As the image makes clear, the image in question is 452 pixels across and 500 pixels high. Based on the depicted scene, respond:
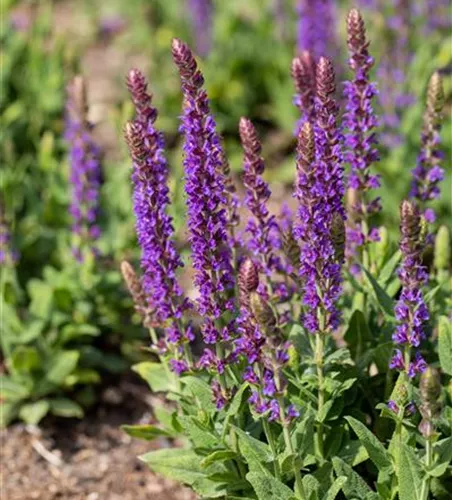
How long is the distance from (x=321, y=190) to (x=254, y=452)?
1.21 metres

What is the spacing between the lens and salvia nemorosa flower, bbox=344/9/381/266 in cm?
445

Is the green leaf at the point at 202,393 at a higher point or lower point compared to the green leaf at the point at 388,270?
lower

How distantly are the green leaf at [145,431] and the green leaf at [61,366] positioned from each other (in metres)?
0.99

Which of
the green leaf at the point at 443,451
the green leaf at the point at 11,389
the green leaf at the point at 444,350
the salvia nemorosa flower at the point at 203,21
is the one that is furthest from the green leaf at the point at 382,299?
the salvia nemorosa flower at the point at 203,21

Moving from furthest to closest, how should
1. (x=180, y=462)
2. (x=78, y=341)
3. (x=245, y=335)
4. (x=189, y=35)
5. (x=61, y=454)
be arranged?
(x=189, y=35)
(x=78, y=341)
(x=61, y=454)
(x=180, y=462)
(x=245, y=335)

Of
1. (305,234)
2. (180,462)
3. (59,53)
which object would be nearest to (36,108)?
(59,53)

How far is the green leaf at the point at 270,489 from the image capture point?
4113 millimetres

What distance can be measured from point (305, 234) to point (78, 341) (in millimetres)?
3011

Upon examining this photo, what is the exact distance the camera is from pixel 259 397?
13.3 ft

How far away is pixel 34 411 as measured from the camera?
20.0ft

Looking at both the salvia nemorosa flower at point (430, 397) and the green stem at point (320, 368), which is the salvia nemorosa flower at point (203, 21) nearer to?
the green stem at point (320, 368)

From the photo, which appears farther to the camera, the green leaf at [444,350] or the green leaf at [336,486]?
the green leaf at [444,350]

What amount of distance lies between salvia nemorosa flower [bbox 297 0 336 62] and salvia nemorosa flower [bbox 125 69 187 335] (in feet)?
12.9

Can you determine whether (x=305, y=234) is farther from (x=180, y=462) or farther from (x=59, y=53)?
(x=59, y=53)
